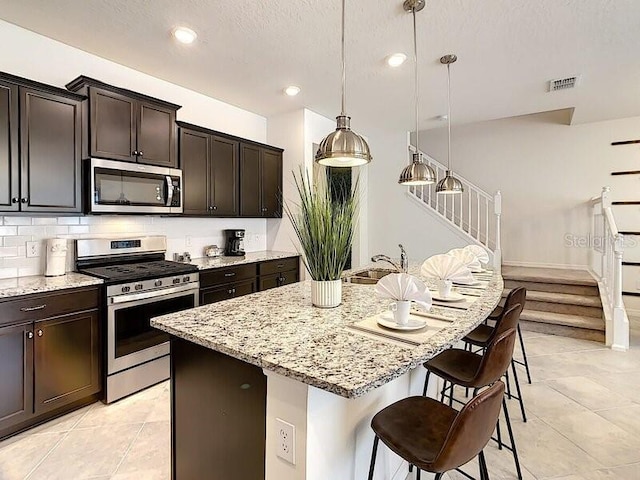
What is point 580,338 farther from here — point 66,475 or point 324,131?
point 66,475

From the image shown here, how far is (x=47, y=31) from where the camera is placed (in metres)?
2.67

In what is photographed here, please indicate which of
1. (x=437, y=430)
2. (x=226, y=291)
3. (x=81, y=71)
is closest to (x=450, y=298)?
(x=437, y=430)

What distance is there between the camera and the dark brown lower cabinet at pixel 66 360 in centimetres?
231

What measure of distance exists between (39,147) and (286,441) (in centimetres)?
269

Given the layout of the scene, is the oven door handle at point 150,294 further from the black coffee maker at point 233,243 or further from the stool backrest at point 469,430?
the stool backrest at point 469,430

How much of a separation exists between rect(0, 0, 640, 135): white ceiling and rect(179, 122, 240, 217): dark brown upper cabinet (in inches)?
23.3

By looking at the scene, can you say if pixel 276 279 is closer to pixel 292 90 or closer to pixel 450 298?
pixel 292 90

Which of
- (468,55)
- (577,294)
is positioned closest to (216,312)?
(468,55)

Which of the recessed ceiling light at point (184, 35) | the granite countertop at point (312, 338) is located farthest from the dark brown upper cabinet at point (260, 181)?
the granite countertop at point (312, 338)

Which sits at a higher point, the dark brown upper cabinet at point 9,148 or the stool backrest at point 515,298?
the dark brown upper cabinet at point 9,148

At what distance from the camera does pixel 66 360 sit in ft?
7.95

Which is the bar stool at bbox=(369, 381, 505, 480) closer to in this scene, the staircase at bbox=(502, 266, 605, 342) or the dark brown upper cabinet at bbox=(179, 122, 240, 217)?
the dark brown upper cabinet at bbox=(179, 122, 240, 217)

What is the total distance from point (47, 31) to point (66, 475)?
3126 millimetres

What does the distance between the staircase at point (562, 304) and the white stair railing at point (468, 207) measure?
0.57 metres
